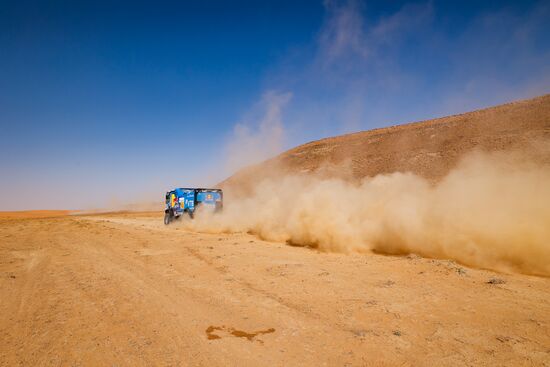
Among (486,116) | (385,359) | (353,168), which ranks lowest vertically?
(385,359)

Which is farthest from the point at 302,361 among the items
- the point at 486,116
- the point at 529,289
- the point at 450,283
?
the point at 486,116

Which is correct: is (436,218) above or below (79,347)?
above

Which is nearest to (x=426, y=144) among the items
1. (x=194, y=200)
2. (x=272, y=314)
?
(x=194, y=200)

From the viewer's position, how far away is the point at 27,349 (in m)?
4.39

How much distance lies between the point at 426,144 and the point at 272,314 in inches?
1783

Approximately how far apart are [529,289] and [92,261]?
12.9 metres

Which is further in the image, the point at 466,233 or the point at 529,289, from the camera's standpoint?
the point at 466,233

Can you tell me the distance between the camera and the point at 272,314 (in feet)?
18.4

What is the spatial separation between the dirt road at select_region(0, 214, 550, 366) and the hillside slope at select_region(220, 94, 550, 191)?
98.9 feet

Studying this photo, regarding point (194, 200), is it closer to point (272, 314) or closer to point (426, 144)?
point (272, 314)

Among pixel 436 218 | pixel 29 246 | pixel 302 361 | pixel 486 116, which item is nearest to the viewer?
pixel 302 361

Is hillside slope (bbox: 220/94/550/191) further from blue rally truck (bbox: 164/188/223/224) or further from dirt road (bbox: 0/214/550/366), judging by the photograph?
dirt road (bbox: 0/214/550/366)

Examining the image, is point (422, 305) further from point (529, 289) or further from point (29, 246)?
point (29, 246)

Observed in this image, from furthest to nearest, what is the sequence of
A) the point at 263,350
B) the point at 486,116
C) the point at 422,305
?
the point at 486,116 → the point at 422,305 → the point at 263,350
